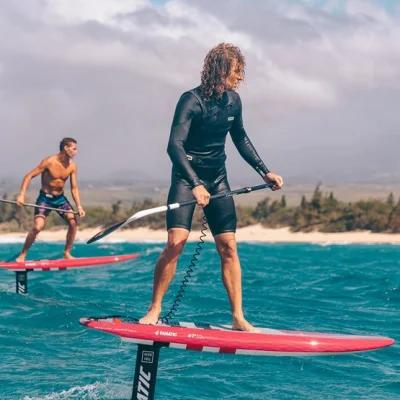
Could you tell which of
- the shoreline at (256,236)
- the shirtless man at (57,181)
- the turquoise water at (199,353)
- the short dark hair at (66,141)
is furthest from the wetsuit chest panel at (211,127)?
the shoreline at (256,236)

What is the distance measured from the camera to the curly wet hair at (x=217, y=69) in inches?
237

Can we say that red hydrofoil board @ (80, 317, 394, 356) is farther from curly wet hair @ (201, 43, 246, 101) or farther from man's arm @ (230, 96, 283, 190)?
curly wet hair @ (201, 43, 246, 101)

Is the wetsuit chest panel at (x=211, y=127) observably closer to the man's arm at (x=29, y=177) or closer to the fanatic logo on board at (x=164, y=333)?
the fanatic logo on board at (x=164, y=333)

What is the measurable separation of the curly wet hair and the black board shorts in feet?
2.18

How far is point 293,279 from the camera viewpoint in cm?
1594

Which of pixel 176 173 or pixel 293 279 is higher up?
pixel 176 173

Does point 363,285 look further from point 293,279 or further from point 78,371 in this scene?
point 78,371

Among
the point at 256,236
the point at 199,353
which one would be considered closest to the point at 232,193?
the point at 199,353

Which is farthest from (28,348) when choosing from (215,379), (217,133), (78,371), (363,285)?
(363,285)

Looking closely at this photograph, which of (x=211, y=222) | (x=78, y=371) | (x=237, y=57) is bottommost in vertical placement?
(x=78, y=371)

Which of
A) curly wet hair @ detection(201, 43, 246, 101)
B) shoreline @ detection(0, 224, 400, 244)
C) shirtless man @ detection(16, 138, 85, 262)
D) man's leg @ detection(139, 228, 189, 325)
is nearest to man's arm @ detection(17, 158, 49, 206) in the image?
shirtless man @ detection(16, 138, 85, 262)

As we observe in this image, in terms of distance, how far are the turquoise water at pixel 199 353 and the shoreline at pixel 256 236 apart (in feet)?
75.9

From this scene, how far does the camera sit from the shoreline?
129ft

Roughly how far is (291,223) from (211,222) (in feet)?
125
